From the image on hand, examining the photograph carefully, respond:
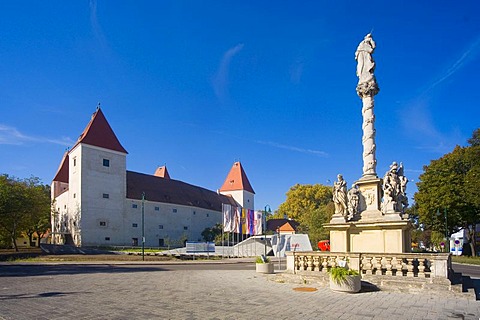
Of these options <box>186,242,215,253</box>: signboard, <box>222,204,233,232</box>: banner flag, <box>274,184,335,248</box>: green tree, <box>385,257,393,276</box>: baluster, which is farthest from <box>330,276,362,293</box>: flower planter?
<box>274,184,335,248</box>: green tree

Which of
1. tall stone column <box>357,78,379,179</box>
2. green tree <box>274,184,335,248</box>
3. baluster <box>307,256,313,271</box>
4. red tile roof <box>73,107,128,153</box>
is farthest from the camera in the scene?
green tree <box>274,184,335,248</box>

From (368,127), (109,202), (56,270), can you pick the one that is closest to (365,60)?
(368,127)

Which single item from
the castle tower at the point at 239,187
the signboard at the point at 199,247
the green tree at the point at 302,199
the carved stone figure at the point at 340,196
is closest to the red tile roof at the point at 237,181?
the castle tower at the point at 239,187

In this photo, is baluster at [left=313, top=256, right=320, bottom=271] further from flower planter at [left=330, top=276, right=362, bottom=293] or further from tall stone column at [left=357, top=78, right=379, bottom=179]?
tall stone column at [left=357, top=78, right=379, bottom=179]

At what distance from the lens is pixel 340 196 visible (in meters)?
14.6

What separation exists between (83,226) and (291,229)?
43.3 metres

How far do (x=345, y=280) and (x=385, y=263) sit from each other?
1.75m

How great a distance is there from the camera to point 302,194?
82875 mm

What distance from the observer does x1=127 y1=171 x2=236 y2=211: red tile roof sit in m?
68.8

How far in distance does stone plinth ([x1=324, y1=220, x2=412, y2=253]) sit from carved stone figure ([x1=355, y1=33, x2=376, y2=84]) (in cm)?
595

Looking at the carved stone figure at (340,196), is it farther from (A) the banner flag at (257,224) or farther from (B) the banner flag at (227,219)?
(A) the banner flag at (257,224)

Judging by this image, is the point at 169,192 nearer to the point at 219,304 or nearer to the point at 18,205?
the point at 18,205

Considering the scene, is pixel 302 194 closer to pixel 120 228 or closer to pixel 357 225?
pixel 120 228

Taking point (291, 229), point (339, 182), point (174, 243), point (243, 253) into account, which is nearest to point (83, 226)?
point (174, 243)
